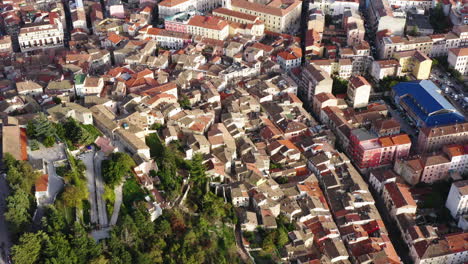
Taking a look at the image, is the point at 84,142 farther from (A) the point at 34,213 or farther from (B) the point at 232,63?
(B) the point at 232,63

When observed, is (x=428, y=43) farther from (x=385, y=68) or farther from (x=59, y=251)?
(x=59, y=251)

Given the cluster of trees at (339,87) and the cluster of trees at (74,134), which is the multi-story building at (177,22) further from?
the cluster of trees at (74,134)

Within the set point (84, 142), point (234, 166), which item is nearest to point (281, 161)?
point (234, 166)

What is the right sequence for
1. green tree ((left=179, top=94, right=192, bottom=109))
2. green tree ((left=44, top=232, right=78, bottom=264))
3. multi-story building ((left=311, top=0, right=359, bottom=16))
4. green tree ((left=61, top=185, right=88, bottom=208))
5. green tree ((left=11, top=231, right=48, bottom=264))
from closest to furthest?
green tree ((left=11, top=231, right=48, bottom=264)) < green tree ((left=44, top=232, right=78, bottom=264)) < green tree ((left=61, top=185, right=88, bottom=208)) < green tree ((left=179, top=94, right=192, bottom=109)) < multi-story building ((left=311, top=0, right=359, bottom=16))

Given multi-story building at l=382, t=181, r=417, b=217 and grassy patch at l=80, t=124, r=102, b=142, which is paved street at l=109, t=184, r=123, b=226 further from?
multi-story building at l=382, t=181, r=417, b=217

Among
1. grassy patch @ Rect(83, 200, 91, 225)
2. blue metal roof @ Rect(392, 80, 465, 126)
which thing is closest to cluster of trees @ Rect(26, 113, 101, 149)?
grassy patch @ Rect(83, 200, 91, 225)

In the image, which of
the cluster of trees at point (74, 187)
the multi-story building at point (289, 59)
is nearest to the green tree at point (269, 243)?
the cluster of trees at point (74, 187)
